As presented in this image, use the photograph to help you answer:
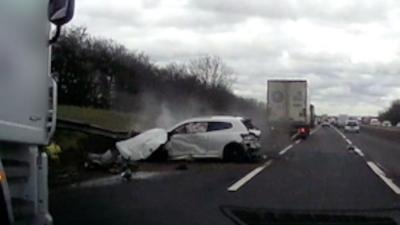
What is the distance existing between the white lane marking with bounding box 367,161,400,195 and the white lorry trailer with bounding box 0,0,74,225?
11.2 meters

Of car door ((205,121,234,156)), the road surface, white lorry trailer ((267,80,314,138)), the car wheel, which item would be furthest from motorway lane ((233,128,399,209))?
white lorry trailer ((267,80,314,138))

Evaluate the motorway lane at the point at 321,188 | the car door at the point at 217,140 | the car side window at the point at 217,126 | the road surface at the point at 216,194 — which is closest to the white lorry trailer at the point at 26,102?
the road surface at the point at 216,194

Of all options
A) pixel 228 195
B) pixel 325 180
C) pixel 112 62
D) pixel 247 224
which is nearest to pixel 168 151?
pixel 325 180

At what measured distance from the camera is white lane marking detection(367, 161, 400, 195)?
16.5 m

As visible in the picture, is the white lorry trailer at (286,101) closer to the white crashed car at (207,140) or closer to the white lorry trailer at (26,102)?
the white crashed car at (207,140)

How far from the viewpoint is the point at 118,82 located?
64.4m

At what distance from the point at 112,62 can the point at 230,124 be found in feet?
128

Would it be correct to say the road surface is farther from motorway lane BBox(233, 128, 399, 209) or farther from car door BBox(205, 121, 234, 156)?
car door BBox(205, 121, 234, 156)

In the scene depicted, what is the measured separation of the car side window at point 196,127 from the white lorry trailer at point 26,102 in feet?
65.2

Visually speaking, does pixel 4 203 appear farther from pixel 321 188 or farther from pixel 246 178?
pixel 246 178

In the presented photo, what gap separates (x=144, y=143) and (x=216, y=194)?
9800 millimetres

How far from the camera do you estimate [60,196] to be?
1455cm

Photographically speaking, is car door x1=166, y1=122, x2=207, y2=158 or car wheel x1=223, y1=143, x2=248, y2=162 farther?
car wheel x1=223, y1=143, x2=248, y2=162

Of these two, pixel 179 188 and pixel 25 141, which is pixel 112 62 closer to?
pixel 179 188
